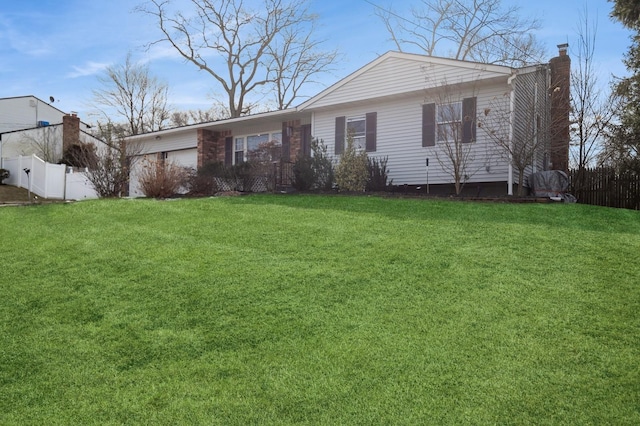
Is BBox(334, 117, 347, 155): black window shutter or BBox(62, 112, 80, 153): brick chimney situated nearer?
BBox(334, 117, 347, 155): black window shutter

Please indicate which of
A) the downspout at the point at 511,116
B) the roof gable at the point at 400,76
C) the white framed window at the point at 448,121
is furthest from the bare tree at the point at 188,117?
the downspout at the point at 511,116

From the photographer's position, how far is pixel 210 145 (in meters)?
19.5

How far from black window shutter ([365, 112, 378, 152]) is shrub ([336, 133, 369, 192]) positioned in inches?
64.1

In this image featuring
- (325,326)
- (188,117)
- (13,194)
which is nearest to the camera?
(325,326)

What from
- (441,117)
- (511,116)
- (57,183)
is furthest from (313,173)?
(57,183)

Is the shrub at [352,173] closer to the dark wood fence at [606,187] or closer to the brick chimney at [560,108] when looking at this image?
the brick chimney at [560,108]

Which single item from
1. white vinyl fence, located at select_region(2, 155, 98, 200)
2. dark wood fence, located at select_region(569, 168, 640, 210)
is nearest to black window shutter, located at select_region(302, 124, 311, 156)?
white vinyl fence, located at select_region(2, 155, 98, 200)

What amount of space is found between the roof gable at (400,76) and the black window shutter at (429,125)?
2.02ft

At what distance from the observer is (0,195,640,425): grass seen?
9.82 feet

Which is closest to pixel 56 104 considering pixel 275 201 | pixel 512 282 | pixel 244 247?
pixel 275 201

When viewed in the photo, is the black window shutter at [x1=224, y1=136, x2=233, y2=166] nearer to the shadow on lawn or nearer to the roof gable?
→ the roof gable

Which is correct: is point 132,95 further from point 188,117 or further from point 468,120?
point 468,120

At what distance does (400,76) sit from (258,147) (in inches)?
210

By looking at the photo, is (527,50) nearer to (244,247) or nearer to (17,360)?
(244,247)
